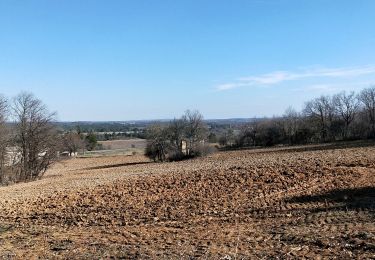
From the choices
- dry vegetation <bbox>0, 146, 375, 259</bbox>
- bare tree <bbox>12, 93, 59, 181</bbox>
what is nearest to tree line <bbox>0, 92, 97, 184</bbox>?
bare tree <bbox>12, 93, 59, 181</bbox>

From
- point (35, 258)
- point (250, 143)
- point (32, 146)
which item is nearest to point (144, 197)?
point (35, 258)

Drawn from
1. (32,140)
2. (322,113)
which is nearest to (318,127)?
(322,113)

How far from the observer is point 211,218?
14.2 metres

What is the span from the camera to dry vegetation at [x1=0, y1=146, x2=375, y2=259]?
9.77 metres

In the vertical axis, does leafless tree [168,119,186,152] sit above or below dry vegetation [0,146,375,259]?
above

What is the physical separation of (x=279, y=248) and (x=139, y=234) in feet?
14.4

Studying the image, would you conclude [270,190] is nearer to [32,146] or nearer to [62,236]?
[62,236]

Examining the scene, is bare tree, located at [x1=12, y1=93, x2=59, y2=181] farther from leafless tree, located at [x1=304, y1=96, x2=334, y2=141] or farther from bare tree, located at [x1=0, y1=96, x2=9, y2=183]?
leafless tree, located at [x1=304, y1=96, x2=334, y2=141]

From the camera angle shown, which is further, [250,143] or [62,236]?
[250,143]

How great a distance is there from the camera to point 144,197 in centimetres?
1998

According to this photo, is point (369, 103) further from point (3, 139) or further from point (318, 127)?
point (3, 139)

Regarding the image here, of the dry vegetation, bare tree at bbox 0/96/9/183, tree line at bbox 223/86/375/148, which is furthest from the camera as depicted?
tree line at bbox 223/86/375/148

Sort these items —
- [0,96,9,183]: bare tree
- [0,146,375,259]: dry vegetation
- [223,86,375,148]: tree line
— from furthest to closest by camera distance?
1. [223,86,375,148]: tree line
2. [0,96,9,183]: bare tree
3. [0,146,375,259]: dry vegetation

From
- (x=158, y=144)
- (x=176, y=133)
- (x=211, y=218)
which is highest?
(x=176, y=133)
